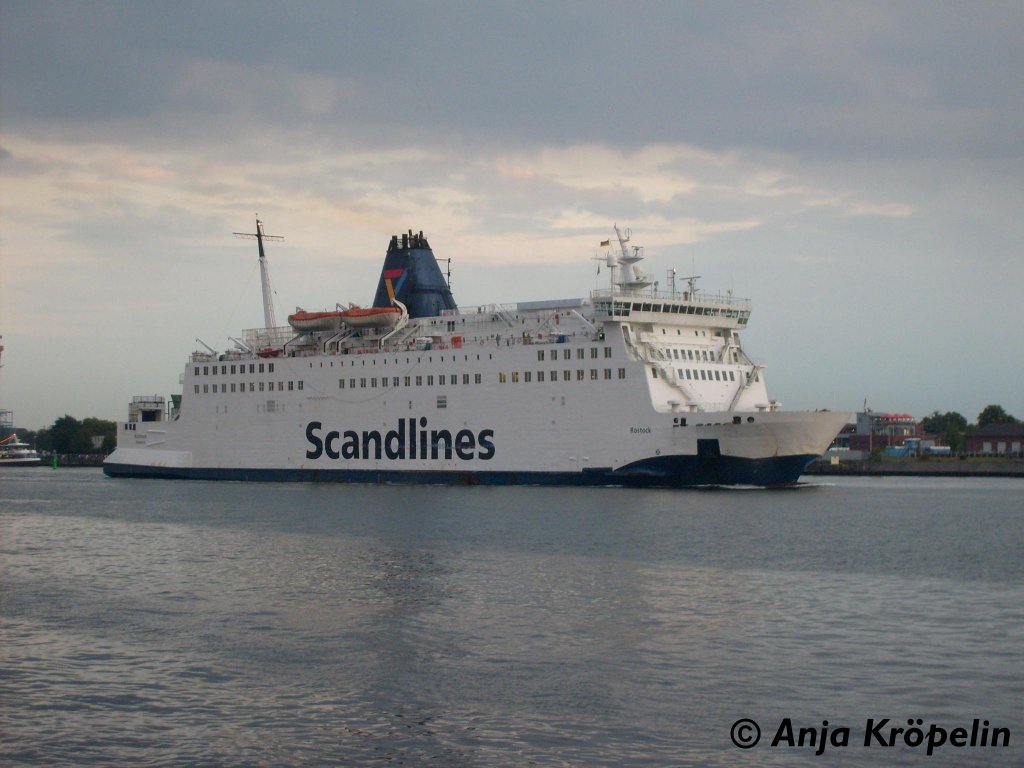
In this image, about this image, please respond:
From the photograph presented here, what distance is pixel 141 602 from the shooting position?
18.7 meters

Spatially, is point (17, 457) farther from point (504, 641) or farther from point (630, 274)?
point (504, 641)

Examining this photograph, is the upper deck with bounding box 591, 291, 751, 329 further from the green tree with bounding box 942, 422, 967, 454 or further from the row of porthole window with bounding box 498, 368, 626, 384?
the green tree with bounding box 942, 422, 967, 454

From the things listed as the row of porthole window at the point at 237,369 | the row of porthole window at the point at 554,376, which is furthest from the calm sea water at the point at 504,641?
the row of porthole window at the point at 237,369

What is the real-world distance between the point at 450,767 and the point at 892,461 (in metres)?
71.7

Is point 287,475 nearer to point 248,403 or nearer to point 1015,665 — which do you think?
point 248,403

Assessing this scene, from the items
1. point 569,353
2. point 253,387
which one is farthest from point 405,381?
point 253,387

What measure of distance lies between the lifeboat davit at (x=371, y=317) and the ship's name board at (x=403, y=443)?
4.43 metres

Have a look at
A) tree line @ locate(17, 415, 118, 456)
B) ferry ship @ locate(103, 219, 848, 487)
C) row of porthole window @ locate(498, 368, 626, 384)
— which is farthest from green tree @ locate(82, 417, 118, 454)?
row of porthole window @ locate(498, 368, 626, 384)

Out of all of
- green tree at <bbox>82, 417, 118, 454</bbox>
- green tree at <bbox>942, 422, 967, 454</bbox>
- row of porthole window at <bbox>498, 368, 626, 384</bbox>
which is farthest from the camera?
green tree at <bbox>82, 417, 118, 454</bbox>

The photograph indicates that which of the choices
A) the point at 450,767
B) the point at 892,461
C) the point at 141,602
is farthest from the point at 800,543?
the point at 892,461

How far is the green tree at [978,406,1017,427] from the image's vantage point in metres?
108

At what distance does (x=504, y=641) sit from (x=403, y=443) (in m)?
32.9

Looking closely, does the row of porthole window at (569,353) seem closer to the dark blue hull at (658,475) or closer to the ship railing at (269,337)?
the dark blue hull at (658,475)

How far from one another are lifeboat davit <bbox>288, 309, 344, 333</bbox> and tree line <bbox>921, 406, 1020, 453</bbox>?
57.8 m
